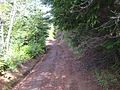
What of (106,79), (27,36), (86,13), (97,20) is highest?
(86,13)

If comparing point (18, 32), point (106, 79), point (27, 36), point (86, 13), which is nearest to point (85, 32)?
point (106, 79)

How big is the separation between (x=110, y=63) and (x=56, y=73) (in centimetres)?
466

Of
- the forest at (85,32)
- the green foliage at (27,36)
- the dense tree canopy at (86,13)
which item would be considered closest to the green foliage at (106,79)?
the forest at (85,32)

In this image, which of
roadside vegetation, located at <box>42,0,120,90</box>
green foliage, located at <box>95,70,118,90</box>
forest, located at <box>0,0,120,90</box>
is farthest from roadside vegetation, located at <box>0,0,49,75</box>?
green foliage, located at <box>95,70,118,90</box>

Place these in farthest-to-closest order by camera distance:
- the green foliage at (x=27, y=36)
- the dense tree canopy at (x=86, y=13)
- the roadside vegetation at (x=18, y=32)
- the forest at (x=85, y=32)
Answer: the green foliage at (x=27, y=36)
the roadside vegetation at (x=18, y=32)
the forest at (x=85, y=32)
the dense tree canopy at (x=86, y=13)

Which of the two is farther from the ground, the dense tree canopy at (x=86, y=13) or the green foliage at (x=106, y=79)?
the dense tree canopy at (x=86, y=13)

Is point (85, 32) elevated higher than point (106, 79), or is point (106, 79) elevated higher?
point (85, 32)

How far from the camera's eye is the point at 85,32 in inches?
493

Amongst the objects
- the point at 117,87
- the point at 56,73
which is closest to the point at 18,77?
the point at 56,73

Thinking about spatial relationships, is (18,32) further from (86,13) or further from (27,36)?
(86,13)

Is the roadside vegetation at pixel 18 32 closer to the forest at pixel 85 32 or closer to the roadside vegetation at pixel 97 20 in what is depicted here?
the forest at pixel 85 32

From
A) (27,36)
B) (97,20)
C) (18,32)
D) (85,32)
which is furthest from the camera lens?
(27,36)

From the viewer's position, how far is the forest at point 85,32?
363 inches

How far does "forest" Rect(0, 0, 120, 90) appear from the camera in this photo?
363 inches
